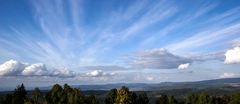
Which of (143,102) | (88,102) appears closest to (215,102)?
(143,102)

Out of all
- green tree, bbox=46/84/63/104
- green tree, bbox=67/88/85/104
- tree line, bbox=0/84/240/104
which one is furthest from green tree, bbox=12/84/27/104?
green tree, bbox=67/88/85/104

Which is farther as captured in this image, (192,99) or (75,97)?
(192,99)

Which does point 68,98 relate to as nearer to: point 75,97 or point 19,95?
point 75,97

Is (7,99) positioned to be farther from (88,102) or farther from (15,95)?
(88,102)

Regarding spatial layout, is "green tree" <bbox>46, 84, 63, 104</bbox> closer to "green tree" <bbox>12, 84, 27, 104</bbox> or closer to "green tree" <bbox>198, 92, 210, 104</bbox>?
"green tree" <bbox>12, 84, 27, 104</bbox>

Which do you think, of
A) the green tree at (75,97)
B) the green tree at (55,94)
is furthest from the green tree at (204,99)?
the green tree at (55,94)

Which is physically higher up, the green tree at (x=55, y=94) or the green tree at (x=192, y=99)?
the green tree at (x=55, y=94)

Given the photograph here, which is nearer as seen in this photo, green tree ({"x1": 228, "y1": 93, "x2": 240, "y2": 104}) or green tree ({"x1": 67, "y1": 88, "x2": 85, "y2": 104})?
green tree ({"x1": 67, "y1": 88, "x2": 85, "y2": 104})

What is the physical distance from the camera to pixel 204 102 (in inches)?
6009

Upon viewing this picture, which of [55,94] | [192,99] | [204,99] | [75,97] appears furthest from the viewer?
[192,99]

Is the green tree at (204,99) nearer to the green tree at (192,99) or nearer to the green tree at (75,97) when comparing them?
the green tree at (192,99)

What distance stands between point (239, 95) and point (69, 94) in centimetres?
7866

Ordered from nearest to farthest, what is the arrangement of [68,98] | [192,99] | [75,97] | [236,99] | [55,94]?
[75,97], [68,98], [236,99], [55,94], [192,99]

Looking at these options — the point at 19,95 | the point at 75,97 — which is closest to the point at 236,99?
the point at 75,97
